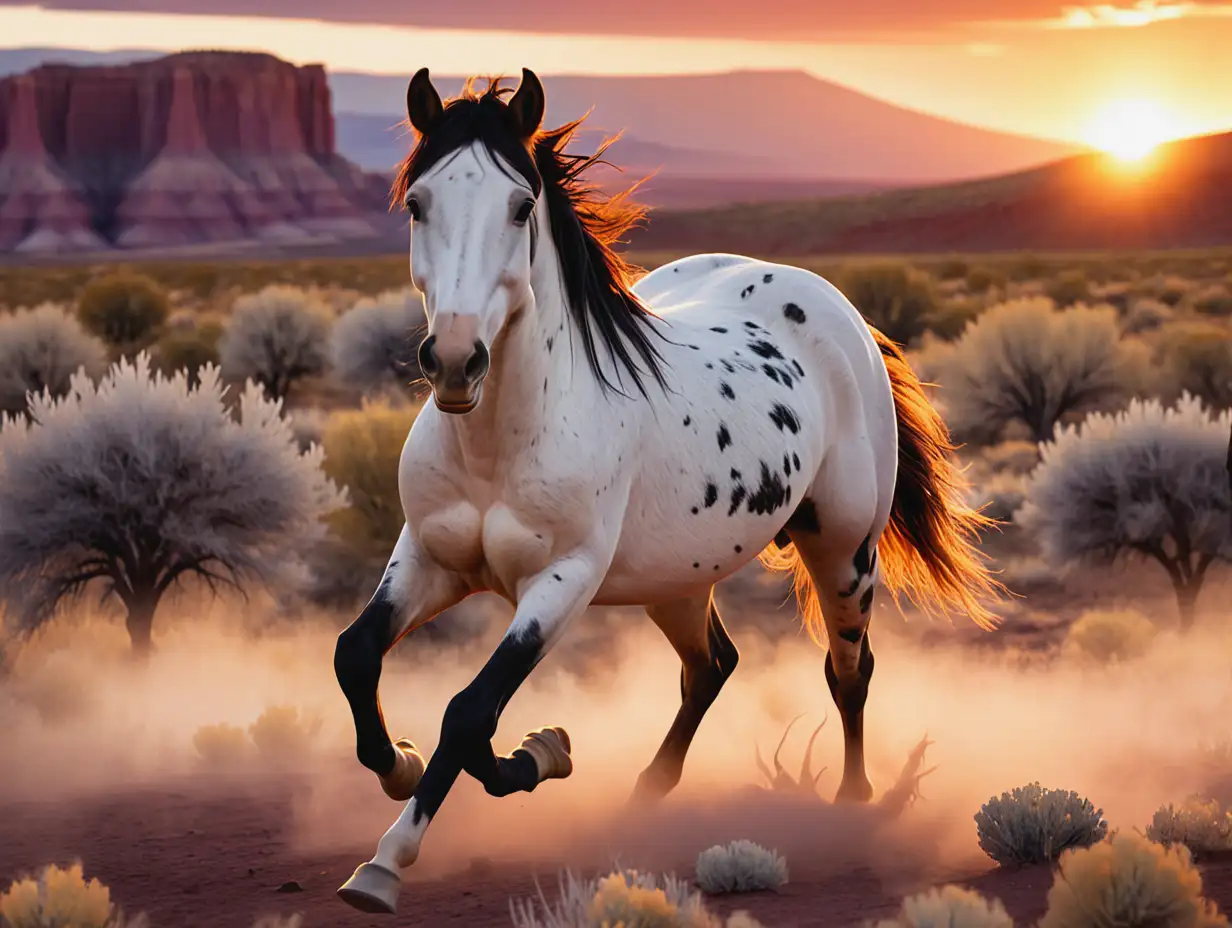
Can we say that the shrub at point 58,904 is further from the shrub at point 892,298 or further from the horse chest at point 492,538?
the shrub at point 892,298

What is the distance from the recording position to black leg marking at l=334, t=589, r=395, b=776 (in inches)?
202

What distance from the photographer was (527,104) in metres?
5.11

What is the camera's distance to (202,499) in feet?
38.8

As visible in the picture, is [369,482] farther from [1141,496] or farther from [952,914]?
[952,914]

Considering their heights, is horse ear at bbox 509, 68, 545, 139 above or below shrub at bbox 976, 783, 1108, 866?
above

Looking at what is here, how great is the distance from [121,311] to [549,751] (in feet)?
97.4

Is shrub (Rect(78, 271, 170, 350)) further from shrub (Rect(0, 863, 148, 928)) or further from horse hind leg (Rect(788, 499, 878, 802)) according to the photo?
shrub (Rect(0, 863, 148, 928))

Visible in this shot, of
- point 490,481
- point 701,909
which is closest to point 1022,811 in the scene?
point 701,909

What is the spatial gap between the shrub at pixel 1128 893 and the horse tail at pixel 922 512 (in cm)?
282

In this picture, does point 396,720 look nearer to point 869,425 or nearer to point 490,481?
point 869,425

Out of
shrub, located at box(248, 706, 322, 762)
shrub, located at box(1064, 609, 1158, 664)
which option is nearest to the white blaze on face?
shrub, located at box(248, 706, 322, 762)

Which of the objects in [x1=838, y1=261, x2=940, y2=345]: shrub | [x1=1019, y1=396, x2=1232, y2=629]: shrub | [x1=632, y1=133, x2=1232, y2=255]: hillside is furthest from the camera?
[x1=632, y1=133, x2=1232, y2=255]: hillside

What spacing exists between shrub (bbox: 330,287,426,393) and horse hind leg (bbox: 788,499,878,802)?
Answer: 1859cm

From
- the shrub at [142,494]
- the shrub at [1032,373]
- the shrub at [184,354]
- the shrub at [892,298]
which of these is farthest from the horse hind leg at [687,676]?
the shrub at [892,298]
